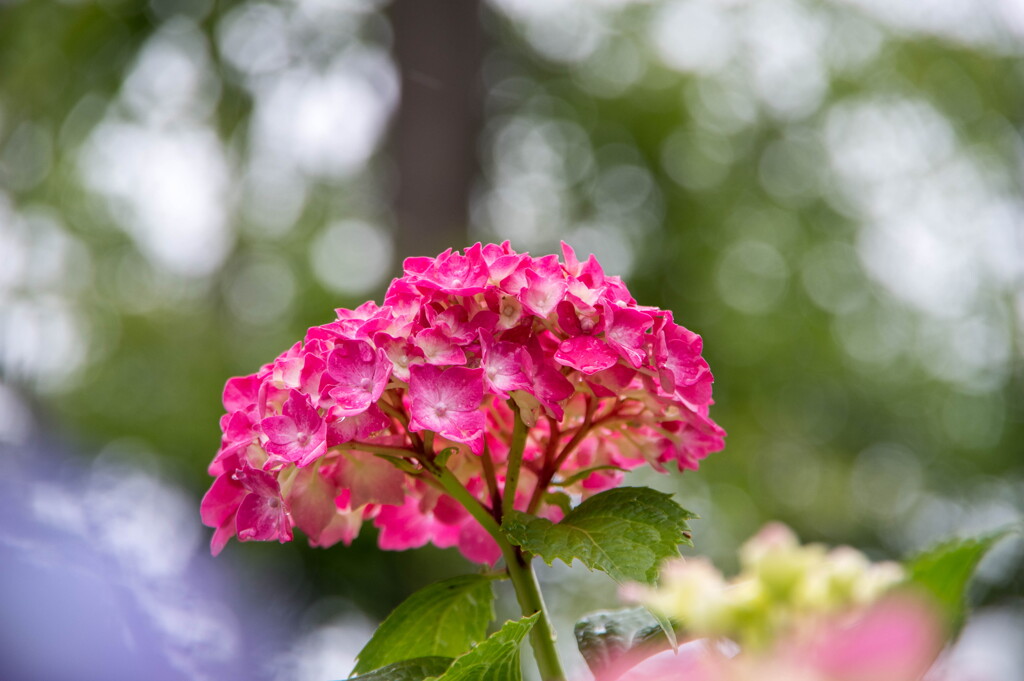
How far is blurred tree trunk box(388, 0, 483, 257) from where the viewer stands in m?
2.74

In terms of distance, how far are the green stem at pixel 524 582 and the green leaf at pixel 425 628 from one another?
2.0 inches

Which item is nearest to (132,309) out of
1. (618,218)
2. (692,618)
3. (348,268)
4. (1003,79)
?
(348,268)

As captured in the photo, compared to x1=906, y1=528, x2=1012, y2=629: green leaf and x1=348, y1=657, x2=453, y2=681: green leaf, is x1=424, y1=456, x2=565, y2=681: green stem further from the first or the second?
x1=906, y1=528, x2=1012, y2=629: green leaf

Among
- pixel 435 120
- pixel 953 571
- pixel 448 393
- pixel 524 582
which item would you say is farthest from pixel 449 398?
pixel 435 120

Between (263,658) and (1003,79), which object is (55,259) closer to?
(263,658)

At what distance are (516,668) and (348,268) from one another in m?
3.72

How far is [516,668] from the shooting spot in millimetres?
396

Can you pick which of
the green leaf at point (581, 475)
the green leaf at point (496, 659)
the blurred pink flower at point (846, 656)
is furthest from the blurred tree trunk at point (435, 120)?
the blurred pink flower at point (846, 656)

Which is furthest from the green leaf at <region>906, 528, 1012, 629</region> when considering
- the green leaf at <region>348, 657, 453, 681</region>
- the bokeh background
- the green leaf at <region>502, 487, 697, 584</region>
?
the bokeh background

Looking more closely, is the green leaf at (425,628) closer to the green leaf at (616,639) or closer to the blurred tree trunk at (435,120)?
the green leaf at (616,639)

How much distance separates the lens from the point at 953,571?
1.28 ft

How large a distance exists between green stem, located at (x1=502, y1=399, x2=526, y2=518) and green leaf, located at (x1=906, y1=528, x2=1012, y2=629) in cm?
18

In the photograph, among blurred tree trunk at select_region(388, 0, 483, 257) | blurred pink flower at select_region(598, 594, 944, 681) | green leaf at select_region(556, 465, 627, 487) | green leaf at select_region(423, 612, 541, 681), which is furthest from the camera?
blurred tree trunk at select_region(388, 0, 483, 257)

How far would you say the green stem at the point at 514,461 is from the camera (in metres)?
0.47
